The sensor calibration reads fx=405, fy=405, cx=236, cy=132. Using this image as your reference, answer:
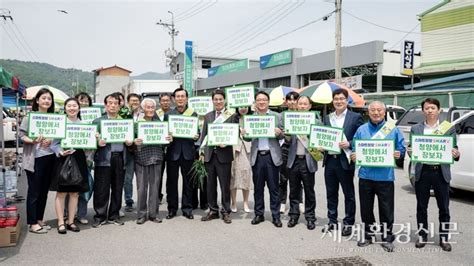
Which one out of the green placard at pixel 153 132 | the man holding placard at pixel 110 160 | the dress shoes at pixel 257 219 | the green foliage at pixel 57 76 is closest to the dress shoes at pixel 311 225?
the dress shoes at pixel 257 219

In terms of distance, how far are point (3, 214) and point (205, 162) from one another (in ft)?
9.03

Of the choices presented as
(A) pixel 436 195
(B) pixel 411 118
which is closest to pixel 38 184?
(A) pixel 436 195

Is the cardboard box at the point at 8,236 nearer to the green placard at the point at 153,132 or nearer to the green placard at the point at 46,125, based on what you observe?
the green placard at the point at 46,125

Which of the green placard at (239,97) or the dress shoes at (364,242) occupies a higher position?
the green placard at (239,97)

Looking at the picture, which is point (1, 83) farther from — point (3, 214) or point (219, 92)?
point (219, 92)

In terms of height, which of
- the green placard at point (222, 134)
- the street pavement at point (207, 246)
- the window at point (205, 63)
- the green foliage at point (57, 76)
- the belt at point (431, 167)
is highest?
the green foliage at point (57, 76)

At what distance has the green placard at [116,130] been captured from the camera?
5.62 meters

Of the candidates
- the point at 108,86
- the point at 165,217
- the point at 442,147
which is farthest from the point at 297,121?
the point at 108,86

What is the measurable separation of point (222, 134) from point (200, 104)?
2051mm

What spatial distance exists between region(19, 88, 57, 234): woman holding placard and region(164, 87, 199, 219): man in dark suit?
5.39ft

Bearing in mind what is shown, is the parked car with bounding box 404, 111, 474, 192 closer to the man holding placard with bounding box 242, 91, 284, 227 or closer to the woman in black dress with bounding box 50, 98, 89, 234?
the man holding placard with bounding box 242, 91, 284, 227

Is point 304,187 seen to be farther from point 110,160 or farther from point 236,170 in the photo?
point 110,160

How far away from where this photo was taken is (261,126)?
19.1 feet

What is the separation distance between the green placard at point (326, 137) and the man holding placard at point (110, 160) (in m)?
2.56
